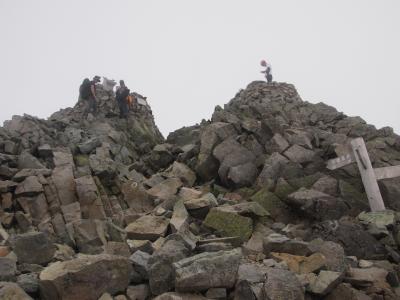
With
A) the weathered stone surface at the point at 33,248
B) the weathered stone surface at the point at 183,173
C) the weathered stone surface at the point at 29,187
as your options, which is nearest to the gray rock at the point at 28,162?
the weathered stone surface at the point at 29,187

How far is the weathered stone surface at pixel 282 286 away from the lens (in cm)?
786

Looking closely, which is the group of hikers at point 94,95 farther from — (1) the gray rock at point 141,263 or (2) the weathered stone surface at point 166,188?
(1) the gray rock at point 141,263

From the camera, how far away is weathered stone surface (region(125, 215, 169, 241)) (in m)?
12.0

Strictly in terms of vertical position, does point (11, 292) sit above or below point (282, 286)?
above

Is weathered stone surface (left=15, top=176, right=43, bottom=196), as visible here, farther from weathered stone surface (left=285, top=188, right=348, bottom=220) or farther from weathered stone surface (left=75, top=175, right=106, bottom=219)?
weathered stone surface (left=285, top=188, right=348, bottom=220)

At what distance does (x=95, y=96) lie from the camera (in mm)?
29297

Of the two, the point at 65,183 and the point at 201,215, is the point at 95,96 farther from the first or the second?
the point at 201,215

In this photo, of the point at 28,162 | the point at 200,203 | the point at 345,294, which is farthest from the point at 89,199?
the point at 345,294

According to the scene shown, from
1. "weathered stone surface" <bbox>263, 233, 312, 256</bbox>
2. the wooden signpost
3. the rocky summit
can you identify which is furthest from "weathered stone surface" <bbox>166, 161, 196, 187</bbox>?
"weathered stone surface" <bbox>263, 233, 312, 256</bbox>

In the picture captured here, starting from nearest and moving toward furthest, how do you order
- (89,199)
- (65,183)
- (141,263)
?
(141,263)
(89,199)
(65,183)

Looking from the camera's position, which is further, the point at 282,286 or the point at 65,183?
the point at 65,183

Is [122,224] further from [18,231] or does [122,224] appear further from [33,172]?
[33,172]

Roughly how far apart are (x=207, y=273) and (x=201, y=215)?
574 cm

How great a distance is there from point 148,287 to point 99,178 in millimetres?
9829
